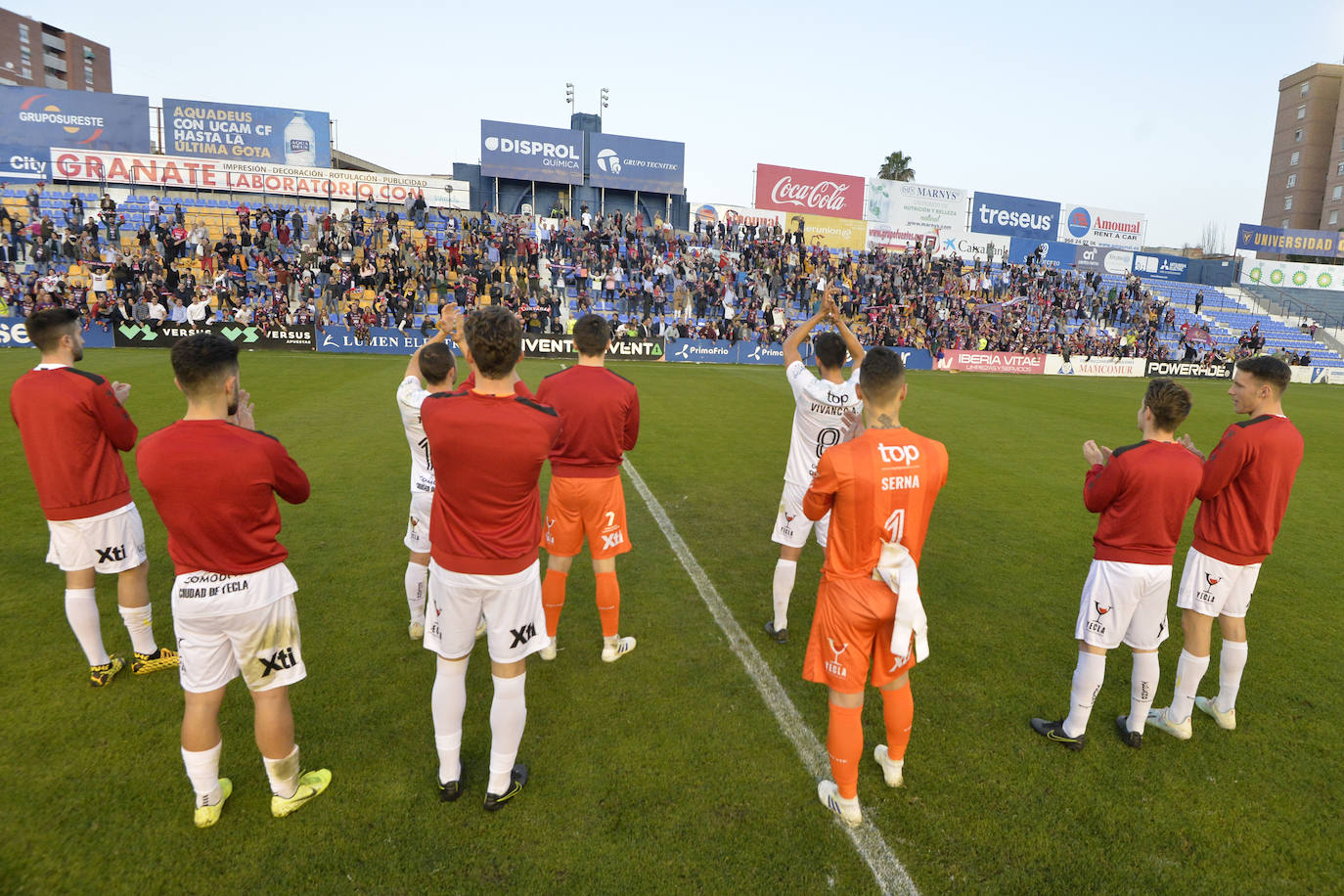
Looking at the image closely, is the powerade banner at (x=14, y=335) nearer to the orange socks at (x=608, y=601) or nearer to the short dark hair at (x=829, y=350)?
the orange socks at (x=608, y=601)

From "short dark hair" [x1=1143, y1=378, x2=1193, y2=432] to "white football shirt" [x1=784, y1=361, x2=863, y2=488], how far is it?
176cm

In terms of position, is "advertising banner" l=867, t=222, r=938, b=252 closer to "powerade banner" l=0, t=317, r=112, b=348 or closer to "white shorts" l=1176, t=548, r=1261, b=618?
"powerade banner" l=0, t=317, r=112, b=348

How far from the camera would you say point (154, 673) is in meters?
4.54

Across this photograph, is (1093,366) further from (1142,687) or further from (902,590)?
(902,590)

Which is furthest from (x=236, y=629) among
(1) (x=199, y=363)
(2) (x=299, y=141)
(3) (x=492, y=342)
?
(2) (x=299, y=141)

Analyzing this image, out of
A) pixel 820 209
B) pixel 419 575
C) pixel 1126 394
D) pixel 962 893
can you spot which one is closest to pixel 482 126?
pixel 820 209

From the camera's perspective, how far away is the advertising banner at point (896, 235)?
1847 inches

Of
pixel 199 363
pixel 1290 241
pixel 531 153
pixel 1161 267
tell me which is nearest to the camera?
pixel 199 363

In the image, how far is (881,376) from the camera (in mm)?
3186

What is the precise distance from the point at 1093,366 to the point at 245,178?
4474 centimetres

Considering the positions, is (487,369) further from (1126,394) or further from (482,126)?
(482,126)

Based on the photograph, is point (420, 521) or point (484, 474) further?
point (420, 521)

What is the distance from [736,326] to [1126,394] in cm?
1563

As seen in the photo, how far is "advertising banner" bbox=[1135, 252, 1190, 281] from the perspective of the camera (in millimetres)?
49781
